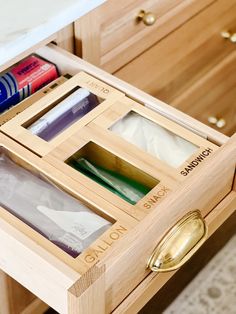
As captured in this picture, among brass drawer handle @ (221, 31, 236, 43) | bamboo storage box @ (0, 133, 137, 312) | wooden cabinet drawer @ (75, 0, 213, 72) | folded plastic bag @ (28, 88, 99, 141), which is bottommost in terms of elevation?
bamboo storage box @ (0, 133, 137, 312)

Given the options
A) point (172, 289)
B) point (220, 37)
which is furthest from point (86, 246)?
point (220, 37)

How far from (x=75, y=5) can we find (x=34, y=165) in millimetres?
255

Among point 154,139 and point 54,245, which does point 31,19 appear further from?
point 54,245

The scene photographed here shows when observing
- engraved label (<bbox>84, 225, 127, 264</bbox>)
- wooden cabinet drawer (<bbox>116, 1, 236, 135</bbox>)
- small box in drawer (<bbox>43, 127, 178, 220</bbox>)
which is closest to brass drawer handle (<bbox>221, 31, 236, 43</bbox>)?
wooden cabinet drawer (<bbox>116, 1, 236, 135</bbox>)

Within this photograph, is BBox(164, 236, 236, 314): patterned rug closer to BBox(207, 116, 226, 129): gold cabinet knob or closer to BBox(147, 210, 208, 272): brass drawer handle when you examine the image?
BBox(207, 116, 226, 129): gold cabinet knob

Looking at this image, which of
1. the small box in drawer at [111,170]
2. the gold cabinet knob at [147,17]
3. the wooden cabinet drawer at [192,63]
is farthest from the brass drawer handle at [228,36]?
the small box in drawer at [111,170]

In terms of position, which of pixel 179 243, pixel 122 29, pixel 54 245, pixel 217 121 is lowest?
pixel 54 245

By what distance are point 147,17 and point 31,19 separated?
28cm

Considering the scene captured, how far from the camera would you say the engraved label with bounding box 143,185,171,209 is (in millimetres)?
775

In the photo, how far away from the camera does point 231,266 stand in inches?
58.0

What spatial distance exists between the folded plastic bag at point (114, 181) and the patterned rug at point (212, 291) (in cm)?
58

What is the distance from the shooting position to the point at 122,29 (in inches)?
43.5

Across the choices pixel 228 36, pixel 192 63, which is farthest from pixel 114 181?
pixel 228 36

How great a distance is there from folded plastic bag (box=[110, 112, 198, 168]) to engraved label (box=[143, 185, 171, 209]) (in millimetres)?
82
